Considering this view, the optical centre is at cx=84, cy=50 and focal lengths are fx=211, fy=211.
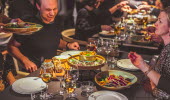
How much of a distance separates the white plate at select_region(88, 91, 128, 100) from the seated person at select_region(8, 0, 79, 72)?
1155mm

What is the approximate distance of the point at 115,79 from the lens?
1.64 metres

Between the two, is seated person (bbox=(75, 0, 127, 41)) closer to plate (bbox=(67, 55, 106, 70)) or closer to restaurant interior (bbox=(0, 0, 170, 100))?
restaurant interior (bbox=(0, 0, 170, 100))

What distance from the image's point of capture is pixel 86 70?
178cm

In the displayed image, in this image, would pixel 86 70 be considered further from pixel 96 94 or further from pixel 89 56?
pixel 96 94

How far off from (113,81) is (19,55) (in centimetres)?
129

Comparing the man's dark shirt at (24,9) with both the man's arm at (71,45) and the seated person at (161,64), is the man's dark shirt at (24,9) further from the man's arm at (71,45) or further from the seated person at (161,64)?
the seated person at (161,64)

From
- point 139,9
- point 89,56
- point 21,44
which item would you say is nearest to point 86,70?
point 89,56

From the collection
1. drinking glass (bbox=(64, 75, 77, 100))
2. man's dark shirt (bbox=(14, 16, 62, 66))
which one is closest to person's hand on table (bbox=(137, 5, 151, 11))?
man's dark shirt (bbox=(14, 16, 62, 66))

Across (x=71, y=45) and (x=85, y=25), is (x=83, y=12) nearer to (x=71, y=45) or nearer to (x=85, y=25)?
(x=85, y=25)

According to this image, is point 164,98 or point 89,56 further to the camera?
point 89,56

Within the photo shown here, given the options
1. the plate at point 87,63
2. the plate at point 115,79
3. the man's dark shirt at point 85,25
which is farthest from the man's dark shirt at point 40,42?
the plate at point 115,79

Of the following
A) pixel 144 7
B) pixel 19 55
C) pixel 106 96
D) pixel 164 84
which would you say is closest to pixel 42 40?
pixel 19 55

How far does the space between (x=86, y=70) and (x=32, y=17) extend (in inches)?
52.1

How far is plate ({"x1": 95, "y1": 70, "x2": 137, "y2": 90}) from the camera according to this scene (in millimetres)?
1539
